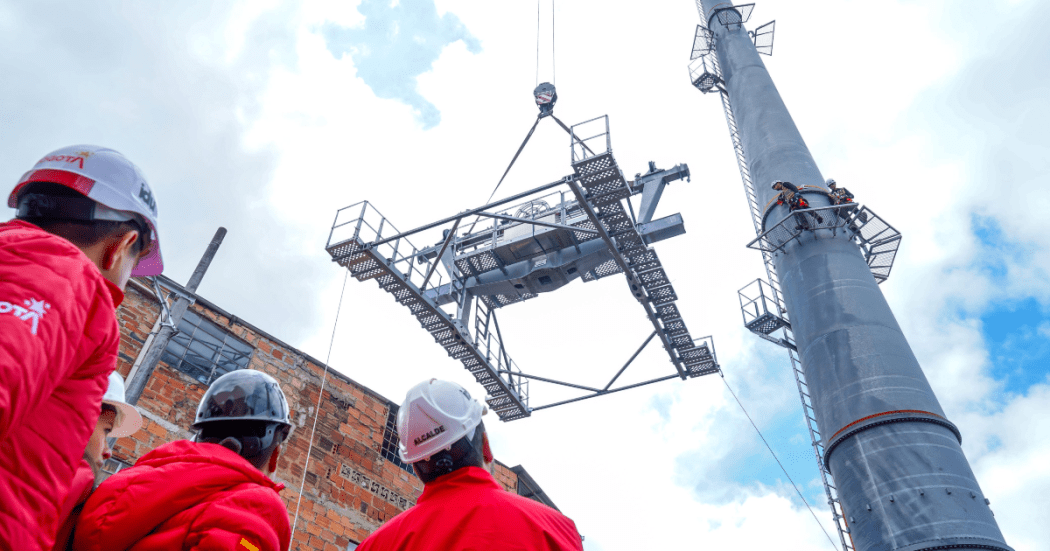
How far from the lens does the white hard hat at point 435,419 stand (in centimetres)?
294

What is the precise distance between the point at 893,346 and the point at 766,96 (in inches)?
256

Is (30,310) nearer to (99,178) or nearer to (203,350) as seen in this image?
(99,178)

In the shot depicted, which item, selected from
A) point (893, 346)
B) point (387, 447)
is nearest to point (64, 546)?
point (893, 346)

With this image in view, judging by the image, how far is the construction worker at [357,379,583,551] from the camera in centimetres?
238

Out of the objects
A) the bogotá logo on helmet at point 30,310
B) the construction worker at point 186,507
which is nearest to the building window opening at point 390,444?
the construction worker at point 186,507

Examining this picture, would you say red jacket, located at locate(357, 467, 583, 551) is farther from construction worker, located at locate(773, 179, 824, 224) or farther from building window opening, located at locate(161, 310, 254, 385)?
building window opening, located at locate(161, 310, 254, 385)

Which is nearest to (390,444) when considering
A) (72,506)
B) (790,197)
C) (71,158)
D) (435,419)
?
(790,197)

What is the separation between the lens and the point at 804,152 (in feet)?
37.6

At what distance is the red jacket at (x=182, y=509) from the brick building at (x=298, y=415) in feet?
32.5

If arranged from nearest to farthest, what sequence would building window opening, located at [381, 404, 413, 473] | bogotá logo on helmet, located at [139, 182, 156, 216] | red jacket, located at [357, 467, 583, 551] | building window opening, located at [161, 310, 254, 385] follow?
bogotá logo on helmet, located at [139, 182, 156, 216] < red jacket, located at [357, 467, 583, 551] < building window opening, located at [161, 310, 254, 385] < building window opening, located at [381, 404, 413, 473]

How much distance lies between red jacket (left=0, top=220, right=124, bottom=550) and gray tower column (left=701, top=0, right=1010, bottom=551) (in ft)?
24.7

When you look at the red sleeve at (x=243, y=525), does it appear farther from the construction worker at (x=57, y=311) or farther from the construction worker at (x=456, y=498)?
the construction worker at (x=57, y=311)

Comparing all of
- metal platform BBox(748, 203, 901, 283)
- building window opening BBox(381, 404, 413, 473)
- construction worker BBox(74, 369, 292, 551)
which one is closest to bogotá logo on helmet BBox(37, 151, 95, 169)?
construction worker BBox(74, 369, 292, 551)

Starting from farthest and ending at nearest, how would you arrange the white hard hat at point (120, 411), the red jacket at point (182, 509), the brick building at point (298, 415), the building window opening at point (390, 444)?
the building window opening at point (390, 444), the brick building at point (298, 415), the white hard hat at point (120, 411), the red jacket at point (182, 509)
